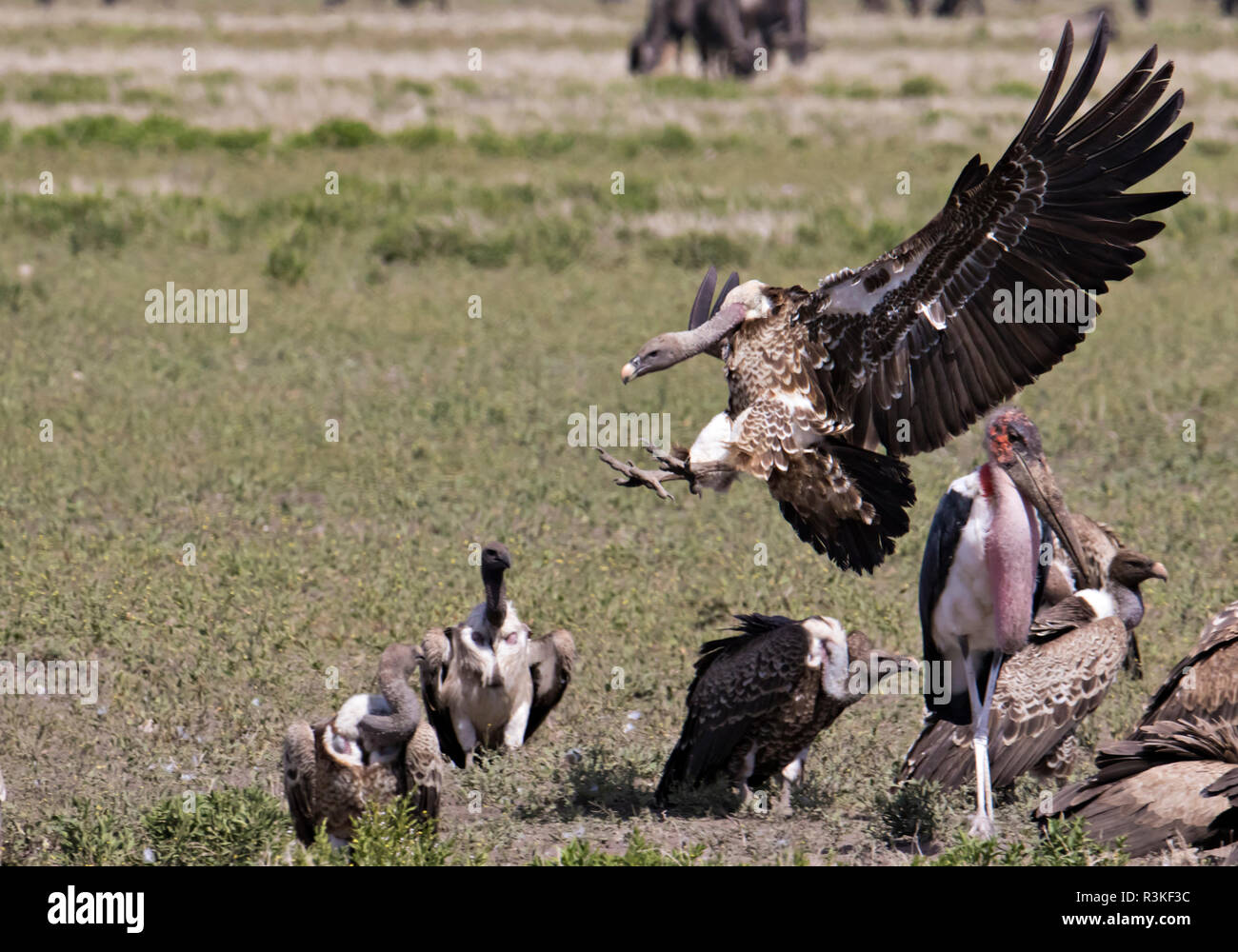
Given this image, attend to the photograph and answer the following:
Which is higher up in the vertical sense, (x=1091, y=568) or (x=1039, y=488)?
(x=1039, y=488)

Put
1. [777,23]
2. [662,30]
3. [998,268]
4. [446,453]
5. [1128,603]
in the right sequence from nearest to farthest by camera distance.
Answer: [998,268] < [1128,603] < [446,453] < [662,30] < [777,23]

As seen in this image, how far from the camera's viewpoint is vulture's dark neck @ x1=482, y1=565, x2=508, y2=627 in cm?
700

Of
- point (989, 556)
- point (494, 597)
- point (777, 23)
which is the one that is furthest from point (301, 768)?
point (777, 23)

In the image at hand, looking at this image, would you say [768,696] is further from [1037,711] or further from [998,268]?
[998,268]

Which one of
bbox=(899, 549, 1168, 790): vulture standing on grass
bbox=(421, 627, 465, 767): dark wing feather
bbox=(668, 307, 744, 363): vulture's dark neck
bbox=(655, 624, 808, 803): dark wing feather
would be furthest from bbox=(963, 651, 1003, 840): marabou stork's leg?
bbox=(421, 627, 465, 767): dark wing feather

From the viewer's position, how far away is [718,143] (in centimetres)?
2347

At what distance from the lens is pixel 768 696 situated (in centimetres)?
621

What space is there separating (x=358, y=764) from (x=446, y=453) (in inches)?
203

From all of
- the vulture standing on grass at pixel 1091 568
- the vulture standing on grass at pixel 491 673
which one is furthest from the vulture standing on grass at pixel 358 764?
the vulture standing on grass at pixel 1091 568

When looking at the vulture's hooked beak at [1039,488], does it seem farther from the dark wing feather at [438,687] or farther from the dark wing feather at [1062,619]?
the dark wing feather at [438,687]

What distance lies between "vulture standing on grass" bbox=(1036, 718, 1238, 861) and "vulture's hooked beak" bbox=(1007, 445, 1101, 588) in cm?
74

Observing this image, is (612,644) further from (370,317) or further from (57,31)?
(57,31)

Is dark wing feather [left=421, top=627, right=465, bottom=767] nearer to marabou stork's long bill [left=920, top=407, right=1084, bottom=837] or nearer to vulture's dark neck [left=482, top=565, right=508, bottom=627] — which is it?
vulture's dark neck [left=482, top=565, right=508, bottom=627]
